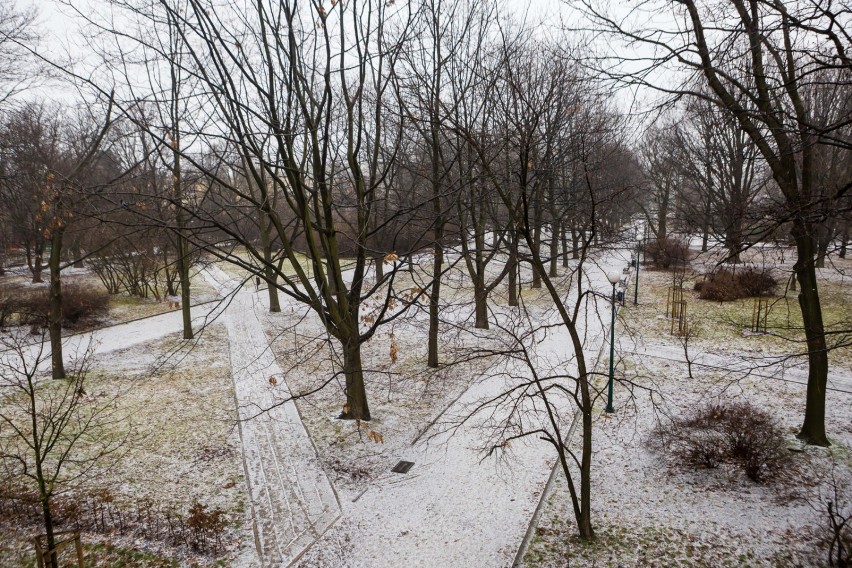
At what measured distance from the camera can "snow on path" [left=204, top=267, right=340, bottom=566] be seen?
6.97 meters

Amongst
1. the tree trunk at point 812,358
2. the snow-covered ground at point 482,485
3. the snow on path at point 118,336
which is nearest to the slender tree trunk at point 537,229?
the snow-covered ground at point 482,485

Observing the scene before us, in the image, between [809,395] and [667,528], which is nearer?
[667,528]

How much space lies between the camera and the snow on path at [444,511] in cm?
662

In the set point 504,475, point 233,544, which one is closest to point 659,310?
point 504,475

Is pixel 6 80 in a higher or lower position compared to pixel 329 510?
higher

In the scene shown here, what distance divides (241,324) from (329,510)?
14.2 metres

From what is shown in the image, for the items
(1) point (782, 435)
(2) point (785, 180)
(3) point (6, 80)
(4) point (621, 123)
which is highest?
(3) point (6, 80)

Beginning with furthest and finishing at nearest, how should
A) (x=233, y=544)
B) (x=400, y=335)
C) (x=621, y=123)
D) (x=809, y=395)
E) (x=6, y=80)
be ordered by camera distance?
(x=400, y=335)
(x=6, y=80)
(x=809, y=395)
(x=621, y=123)
(x=233, y=544)

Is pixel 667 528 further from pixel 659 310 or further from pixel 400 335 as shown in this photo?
pixel 659 310

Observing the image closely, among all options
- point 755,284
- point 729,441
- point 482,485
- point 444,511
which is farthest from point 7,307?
point 755,284

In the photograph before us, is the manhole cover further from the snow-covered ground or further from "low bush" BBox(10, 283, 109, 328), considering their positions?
"low bush" BBox(10, 283, 109, 328)

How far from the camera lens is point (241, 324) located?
2025 cm

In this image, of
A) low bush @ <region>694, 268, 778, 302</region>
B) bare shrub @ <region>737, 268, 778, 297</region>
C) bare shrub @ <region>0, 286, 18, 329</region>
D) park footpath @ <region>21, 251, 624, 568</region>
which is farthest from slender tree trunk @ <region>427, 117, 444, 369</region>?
bare shrub @ <region>0, 286, 18, 329</region>

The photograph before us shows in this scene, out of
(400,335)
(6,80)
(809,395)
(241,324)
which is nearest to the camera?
(809,395)
